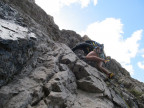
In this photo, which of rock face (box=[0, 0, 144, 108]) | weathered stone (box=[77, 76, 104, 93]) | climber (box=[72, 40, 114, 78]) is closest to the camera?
rock face (box=[0, 0, 144, 108])

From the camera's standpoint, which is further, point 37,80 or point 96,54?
point 96,54

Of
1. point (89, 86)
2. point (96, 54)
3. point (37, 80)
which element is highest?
point (96, 54)

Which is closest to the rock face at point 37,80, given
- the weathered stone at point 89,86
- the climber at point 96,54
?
the weathered stone at point 89,86

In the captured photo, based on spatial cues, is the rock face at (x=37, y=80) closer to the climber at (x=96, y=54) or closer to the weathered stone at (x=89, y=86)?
the weathered stone at (x=89, y=86)

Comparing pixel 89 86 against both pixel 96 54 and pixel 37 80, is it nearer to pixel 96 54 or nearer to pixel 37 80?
pixel 37 80

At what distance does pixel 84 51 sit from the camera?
12781 millimetres

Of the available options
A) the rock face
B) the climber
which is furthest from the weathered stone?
the climber

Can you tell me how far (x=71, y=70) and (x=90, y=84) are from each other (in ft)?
4.97

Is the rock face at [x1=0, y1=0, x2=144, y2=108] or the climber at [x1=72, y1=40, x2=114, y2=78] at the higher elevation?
the climber at [x1=72, y1=40, x2=114, y2=78]

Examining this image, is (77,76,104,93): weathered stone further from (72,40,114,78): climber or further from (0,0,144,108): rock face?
(72,40,114,78): climber

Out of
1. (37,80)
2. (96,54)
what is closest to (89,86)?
(37,80)

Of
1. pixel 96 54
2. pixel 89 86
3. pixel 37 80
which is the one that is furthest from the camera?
pixel 96 54

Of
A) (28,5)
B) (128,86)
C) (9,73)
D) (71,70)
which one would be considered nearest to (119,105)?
(71,70)

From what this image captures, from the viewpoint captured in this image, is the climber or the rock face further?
the climber
